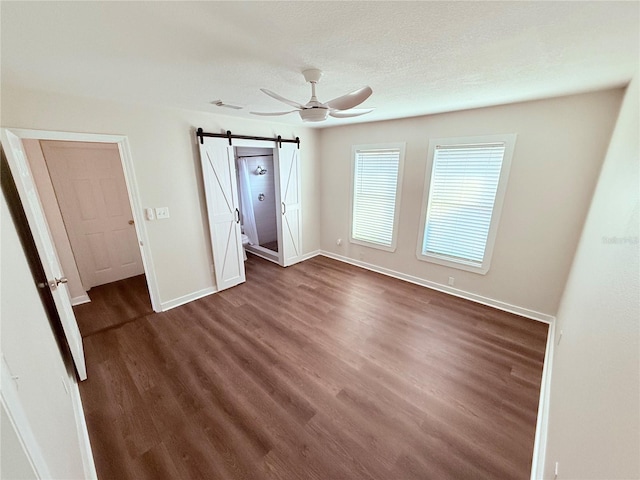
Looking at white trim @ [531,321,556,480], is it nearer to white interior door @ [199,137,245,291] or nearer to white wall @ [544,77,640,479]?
white wall @ [544,77,640,479]

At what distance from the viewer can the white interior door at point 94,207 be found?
3344 millimetres

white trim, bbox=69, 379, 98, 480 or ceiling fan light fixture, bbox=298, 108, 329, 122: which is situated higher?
ceiling fan light fixture, bbox=298, 108, 329, 122

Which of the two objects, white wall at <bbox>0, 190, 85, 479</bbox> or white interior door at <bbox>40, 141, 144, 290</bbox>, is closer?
white wall at <bbox>0, 190, 85, 479</bbox>

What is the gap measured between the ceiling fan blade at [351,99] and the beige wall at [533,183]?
6.82 ft

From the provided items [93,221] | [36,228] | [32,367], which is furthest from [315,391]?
[93,221]

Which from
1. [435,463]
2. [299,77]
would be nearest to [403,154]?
[299,77]

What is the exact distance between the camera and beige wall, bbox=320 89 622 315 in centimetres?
241

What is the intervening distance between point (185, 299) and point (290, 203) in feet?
7.39

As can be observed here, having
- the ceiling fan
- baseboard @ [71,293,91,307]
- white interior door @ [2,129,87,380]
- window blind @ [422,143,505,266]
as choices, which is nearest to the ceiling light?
the ceiling fan

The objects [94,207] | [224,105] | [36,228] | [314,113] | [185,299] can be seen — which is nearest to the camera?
[36,228]

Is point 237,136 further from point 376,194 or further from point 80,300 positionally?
point 80,300

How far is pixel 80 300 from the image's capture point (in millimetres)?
3393

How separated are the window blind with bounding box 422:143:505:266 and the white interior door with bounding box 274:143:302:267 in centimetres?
224

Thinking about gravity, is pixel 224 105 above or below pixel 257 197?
above
